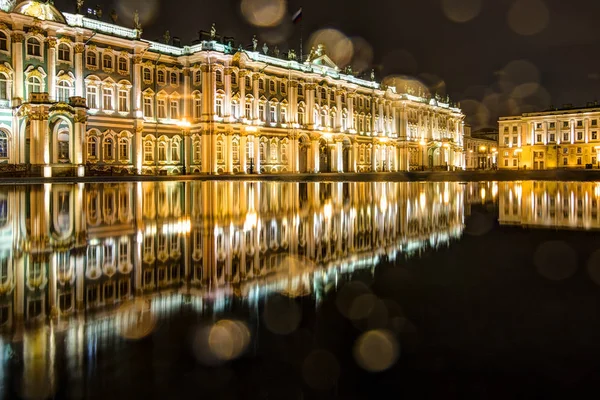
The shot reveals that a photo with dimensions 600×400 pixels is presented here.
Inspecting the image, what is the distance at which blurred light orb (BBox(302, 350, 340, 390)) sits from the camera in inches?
115

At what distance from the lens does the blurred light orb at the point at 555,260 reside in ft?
19.0

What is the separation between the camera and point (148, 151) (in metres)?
50.4

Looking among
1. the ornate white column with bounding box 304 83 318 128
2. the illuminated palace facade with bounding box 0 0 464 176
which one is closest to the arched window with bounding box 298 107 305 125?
the illuminated palace facade with bounding box 0 0 464 176

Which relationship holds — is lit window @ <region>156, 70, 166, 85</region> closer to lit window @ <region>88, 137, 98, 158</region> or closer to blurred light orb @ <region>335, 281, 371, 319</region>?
lit window @ <region>88, 137, 98, 158</region>

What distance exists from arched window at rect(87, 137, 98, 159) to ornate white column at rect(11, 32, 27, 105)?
667 cm

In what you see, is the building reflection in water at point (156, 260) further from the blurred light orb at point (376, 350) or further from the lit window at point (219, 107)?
the lit window at point (219, 107)

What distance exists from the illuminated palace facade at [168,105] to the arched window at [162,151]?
101 millimetres

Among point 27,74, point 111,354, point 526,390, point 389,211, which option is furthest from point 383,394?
point 27,74

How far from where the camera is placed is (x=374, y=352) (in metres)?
3.39

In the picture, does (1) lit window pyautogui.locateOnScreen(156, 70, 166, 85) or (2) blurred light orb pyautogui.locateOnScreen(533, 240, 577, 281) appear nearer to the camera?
(2) blurred light orb pyautogui.locateOnScreen(533, 240, 577, 281)

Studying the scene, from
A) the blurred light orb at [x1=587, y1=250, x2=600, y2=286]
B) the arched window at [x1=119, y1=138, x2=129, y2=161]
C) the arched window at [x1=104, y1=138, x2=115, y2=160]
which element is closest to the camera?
the blurred light orb at [x1=587, y1=250, x2=600, y2=286]

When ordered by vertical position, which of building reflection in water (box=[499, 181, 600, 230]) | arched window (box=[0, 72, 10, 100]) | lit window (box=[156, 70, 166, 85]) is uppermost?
lit window (box=[156, 70, 166, 85])

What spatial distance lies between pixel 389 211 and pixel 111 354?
401 inches

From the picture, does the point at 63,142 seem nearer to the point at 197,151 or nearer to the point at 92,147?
the point at 92,147
